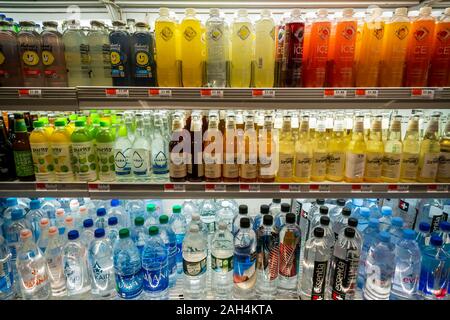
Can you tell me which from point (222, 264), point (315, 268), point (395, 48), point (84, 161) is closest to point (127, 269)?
point (222, 264)

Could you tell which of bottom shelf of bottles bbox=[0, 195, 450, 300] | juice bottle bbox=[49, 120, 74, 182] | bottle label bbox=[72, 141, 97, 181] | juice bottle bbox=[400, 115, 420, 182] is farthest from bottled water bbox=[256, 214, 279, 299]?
juice bottle bbox=[49, 120, 74, 182]

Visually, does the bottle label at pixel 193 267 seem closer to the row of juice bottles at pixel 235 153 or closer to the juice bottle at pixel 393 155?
the row of juice bottles at pixel 235 153

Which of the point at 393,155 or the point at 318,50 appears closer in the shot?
the point at 318,50

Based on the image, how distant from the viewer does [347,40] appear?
1.30 meters

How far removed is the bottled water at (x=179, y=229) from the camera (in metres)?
1.71

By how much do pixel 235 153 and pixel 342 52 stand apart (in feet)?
2.41

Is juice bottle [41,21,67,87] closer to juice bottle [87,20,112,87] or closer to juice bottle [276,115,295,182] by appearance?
juice bottle [87,20,112,87]

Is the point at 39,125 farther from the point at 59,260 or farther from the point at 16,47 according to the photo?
the point at 59,260

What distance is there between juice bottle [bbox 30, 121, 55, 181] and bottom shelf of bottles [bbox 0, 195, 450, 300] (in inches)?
12.3

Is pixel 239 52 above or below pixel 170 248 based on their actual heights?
above

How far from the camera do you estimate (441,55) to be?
1.32m

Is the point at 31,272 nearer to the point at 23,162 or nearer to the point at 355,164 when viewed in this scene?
the point at 23,162

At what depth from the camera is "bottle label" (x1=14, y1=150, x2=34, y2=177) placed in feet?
4.64

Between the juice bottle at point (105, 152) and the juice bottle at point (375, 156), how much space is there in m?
1.39
